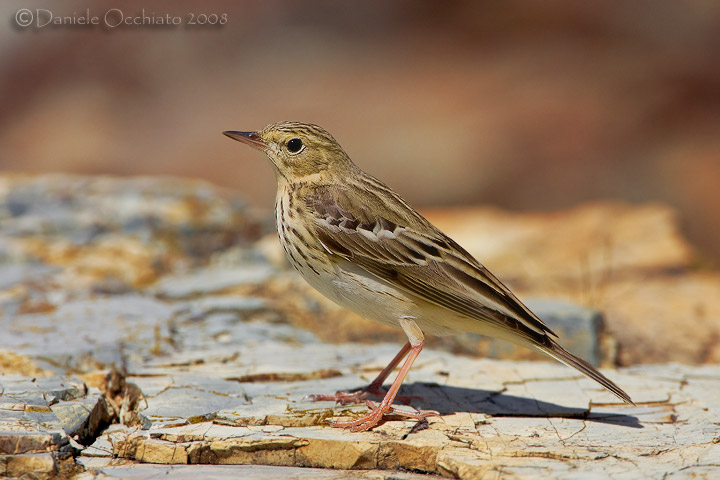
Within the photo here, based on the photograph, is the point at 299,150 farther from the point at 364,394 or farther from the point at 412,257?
the point at 364,394

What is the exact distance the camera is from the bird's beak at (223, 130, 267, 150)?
17.6ft

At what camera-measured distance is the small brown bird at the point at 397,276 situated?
473 centimetres

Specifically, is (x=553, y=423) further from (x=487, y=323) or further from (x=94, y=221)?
(x=94, y=221)

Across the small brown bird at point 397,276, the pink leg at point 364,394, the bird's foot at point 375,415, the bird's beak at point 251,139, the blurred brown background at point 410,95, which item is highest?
the blurred brown background at point 410,95

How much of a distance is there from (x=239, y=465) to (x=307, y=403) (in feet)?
2.95

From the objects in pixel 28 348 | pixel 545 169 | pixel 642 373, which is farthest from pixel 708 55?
pixel 28 348

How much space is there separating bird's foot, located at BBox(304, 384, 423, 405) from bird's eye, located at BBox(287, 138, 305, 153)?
1624mm

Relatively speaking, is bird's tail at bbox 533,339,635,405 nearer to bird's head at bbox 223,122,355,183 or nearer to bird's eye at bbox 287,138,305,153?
bird's head at bbox 223,122,355,183

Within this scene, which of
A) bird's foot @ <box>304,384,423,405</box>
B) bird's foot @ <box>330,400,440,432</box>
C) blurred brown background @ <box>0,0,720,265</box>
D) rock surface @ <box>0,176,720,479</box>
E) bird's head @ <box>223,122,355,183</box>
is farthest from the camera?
blurred brown background @ <box>0,0,720,265</box>

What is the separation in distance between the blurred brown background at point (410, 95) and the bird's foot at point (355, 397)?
951 cm

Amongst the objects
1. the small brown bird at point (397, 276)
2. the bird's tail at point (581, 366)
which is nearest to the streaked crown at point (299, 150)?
the small brown bird at point (397, 276)

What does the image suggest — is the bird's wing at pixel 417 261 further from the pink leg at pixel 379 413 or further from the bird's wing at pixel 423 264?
the pink leg at pixel 379 413

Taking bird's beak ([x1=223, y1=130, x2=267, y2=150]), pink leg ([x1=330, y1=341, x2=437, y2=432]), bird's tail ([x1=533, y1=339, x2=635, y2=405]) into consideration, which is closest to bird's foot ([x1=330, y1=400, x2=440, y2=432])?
pink leg ([x1=330, y1=341, x2=437, y2=432])

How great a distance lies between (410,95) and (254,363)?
1316 cm
